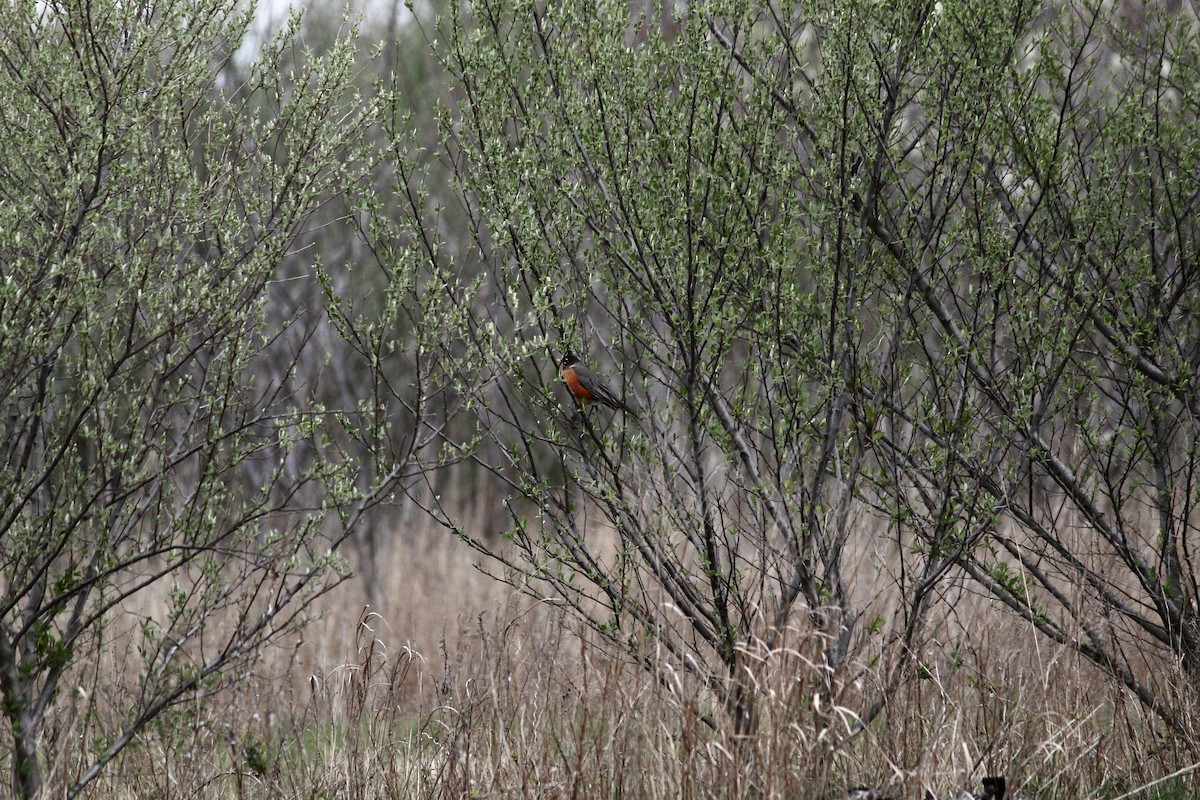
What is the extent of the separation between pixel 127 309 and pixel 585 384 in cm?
195

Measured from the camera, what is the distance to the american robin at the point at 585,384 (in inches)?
195

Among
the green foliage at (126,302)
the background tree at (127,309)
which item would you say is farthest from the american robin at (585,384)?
the green foliage at (126,302)

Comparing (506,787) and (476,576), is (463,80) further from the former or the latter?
(476,576)

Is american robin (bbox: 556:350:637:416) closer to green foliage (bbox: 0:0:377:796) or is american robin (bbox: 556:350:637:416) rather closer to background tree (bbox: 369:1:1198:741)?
background tree (bbox: 369:1:1198:741)

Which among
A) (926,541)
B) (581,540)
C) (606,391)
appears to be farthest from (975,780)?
(606,391)

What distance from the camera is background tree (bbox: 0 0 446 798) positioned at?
4.35 m

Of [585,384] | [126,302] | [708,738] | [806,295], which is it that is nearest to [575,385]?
[585,384]

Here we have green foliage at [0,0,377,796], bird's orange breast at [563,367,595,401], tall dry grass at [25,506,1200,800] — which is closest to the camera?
tall dry grass at [25,506,1200,800]

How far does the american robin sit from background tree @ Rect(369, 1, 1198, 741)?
99 millimetres

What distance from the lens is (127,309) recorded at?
491 cm

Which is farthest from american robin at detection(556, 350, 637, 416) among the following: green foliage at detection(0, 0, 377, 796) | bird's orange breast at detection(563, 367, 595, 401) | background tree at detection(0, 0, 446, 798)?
green foliage at detection(0, 0, 377, 796)

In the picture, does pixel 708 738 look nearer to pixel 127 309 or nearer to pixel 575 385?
pixel 575 385

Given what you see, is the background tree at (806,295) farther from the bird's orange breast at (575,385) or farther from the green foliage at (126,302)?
the green foliage at (126,302)

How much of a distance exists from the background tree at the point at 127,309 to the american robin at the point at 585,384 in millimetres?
862
